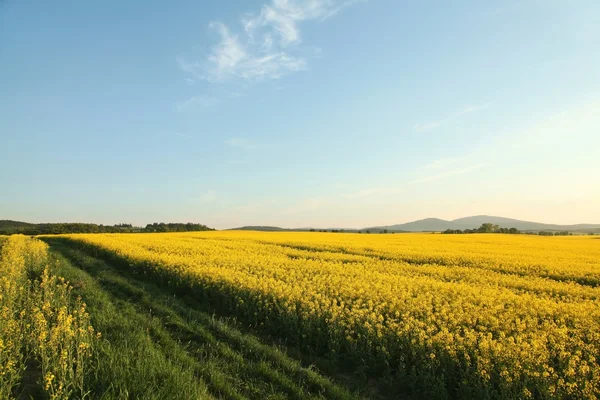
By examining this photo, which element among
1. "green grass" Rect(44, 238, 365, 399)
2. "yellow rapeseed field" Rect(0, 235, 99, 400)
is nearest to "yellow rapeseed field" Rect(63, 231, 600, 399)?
"green grass" Rect(44, 238, 365, 399)

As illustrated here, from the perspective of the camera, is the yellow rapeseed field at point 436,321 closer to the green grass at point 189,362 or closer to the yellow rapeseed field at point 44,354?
the green grass at point 189,362

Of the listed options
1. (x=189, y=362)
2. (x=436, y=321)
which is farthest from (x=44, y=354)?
(x=436, y=321)

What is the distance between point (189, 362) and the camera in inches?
247

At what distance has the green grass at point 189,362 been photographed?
5.00 metres

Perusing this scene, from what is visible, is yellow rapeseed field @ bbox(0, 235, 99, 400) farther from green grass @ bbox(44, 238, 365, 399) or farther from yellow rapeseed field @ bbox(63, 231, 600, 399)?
yellow rapeseed field @ bbox(63, 231, 600, 399)

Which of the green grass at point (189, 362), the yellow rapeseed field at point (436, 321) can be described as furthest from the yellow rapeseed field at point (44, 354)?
the yellow rapeseed field at point (436, 321)

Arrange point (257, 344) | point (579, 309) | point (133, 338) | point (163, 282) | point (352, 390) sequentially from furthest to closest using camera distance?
point (163, 282) → point (579, 309) → point (257, 344) → point (133, 338) → point (352, 390)

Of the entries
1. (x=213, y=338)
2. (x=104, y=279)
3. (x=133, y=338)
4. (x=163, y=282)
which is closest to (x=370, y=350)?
(x=213, y=338)

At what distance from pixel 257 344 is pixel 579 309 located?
351 inches

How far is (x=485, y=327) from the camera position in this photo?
25.6ft

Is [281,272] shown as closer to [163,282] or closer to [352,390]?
[163,282]

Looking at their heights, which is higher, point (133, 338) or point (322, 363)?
point (133, 338)

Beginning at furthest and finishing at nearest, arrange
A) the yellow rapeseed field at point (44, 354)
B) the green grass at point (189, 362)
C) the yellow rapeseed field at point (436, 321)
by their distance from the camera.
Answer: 1. the yellow rapeseed field at point (436, 321)
2. the green grass at point (189, 362)
3. the yellow rapeseed field at point (44, 354)

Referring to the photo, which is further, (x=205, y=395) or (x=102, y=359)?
(x=102, y=359)
